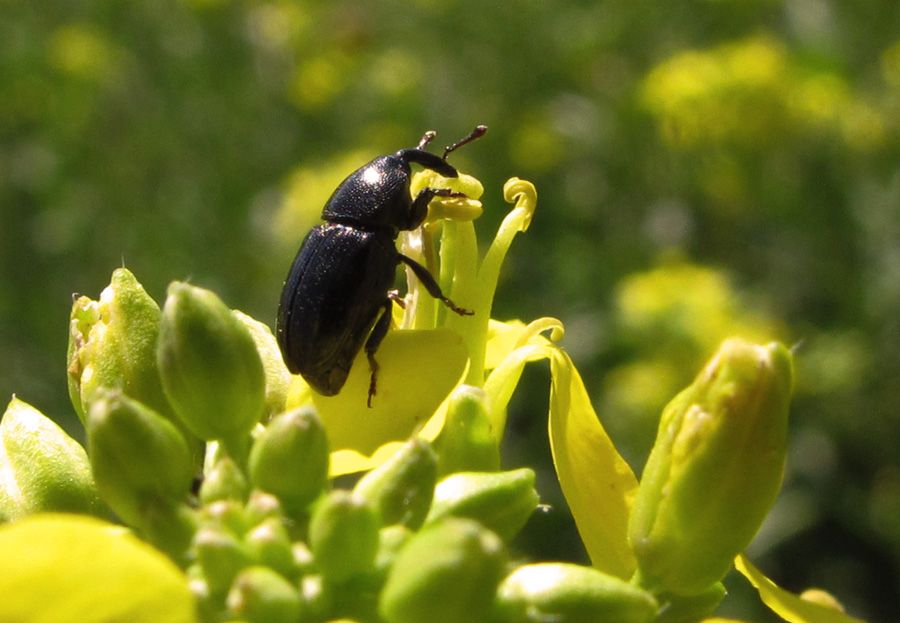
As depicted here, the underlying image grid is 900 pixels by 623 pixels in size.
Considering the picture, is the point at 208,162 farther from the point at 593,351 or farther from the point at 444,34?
the point at 593,351

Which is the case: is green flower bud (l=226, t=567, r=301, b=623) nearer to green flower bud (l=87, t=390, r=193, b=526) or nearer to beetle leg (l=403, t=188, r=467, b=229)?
green flower bud (l=87, t=390, r=193, b=526)

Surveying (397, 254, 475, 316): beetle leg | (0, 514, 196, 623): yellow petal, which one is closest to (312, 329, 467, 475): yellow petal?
(397, 254, 475, 316): beetle leg

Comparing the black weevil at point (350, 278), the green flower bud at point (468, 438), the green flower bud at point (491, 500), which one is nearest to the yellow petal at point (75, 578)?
the green flower bud at point (491, 500)

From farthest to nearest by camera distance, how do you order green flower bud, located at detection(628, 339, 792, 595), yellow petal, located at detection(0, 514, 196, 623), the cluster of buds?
green flower bud, located at detection(628, 339, 792, 595)
the cluster of buds
yellow petal, located at detection(0, 514, 196, 623)

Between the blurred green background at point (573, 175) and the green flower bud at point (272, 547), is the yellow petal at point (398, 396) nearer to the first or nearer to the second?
the green flower bud at point (272, 547)

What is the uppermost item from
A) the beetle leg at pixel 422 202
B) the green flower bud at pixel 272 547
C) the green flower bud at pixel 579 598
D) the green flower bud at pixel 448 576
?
the beetle leg at pixel 422 202

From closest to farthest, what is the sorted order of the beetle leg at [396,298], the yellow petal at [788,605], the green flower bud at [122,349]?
the yellow petal at [788,605] → the green flower bud at [122,349] → the beetle leg at [396,298]
